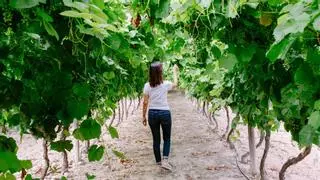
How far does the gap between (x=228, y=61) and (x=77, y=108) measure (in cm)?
87

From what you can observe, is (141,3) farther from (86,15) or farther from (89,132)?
(86,15)

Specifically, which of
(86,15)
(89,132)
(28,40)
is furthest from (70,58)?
(86,15)

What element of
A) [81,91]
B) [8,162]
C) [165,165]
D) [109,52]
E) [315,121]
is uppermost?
[109,52]

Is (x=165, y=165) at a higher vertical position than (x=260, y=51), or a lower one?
lower

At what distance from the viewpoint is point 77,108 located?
78.2 inches

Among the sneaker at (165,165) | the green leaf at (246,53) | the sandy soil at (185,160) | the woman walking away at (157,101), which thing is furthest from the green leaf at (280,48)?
the sneaker at (165,165)

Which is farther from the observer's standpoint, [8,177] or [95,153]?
[95,153]

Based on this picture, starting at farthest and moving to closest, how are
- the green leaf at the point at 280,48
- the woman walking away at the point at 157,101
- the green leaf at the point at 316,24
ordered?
the woman walking away at the point at 157,101 → the green leaf at the point at 280,48 → the green leaf at the point at 316,24

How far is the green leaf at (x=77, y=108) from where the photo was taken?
6.44 ft

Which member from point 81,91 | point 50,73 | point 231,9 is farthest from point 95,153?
point 231,9

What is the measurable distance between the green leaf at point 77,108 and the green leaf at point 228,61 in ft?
2.56

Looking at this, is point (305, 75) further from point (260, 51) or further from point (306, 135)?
point (260, 51)

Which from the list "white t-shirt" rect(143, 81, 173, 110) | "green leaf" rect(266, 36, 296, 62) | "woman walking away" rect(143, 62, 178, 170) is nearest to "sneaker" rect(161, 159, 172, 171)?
"woman walking away" rect(143, 62, 178, 170)

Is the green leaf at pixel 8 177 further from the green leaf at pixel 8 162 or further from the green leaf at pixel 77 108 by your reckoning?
the green leaf at pixel 77 108
